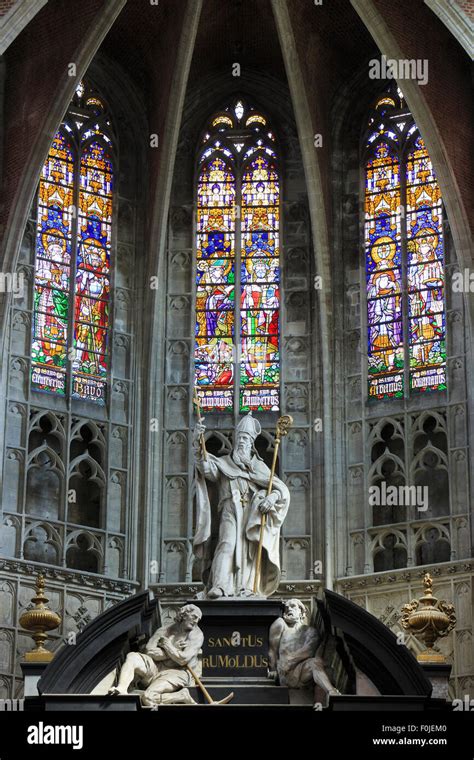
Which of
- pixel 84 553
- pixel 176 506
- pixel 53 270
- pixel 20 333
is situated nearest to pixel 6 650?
pixel 84 553

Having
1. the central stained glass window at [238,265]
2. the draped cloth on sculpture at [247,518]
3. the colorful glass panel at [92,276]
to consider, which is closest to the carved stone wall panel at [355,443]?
the central stained glass window at [238,265]

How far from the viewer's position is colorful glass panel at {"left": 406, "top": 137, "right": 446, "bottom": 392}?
93.0 feet

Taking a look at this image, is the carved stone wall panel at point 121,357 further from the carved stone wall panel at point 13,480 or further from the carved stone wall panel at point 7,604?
the carved stone wall panel at point 7,604

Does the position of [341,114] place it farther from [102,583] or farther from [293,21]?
[102,583]

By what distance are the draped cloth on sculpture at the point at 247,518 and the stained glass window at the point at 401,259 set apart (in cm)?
574

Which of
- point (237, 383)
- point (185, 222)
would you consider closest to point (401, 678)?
point (237, 383)

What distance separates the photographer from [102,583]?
27.5 meters

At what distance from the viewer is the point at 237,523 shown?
22.7m

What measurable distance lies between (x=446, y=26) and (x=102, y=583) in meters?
8.19

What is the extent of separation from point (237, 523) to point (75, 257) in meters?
7.63

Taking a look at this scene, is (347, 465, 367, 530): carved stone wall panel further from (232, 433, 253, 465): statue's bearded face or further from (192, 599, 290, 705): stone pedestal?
(192, 599, 290, 705): stone pedestal

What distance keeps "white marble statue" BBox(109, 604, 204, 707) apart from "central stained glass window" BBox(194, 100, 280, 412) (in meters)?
7.55

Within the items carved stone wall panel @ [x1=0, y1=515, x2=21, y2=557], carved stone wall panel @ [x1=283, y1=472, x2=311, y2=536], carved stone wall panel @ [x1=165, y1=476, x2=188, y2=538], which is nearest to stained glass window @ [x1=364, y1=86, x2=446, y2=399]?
carved stone wall panel @ [x1=283, y1=472, x2=311, y2=536]

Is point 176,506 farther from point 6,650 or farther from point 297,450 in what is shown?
point 6,650
